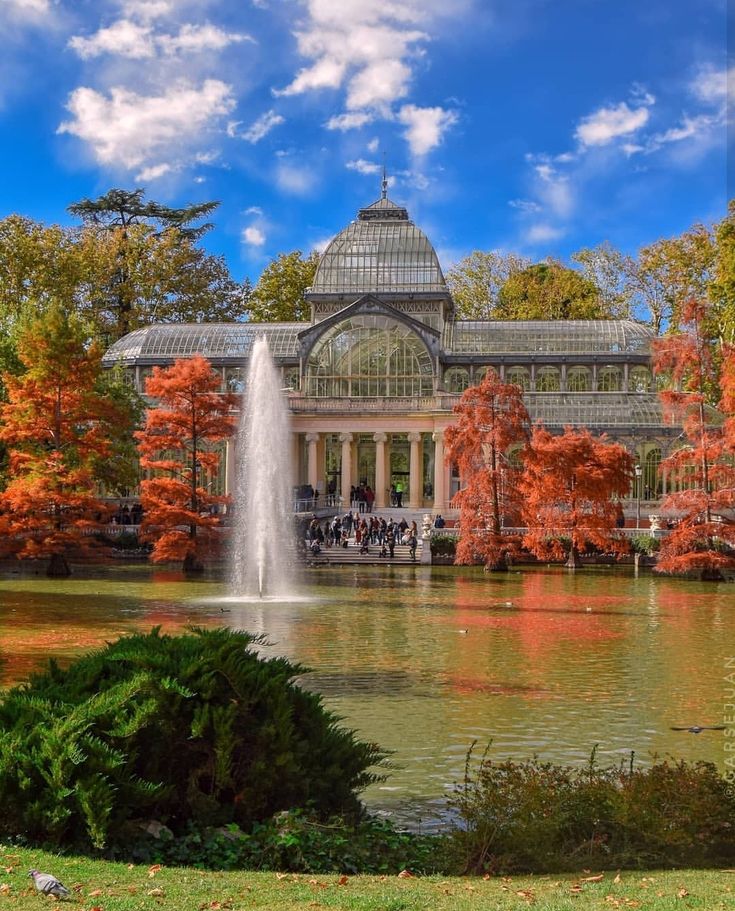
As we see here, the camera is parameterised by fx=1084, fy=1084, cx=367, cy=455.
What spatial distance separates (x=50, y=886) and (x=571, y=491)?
37.4m

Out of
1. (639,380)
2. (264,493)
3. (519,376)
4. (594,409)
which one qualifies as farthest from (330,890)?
(639,380)

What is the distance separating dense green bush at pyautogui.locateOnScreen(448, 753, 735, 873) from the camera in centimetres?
836

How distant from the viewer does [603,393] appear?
2440 inches

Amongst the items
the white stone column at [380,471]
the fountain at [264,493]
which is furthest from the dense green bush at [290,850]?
the white stone column at [380,471]

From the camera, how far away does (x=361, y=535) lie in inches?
1874

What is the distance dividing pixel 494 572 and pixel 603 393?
79.2ft

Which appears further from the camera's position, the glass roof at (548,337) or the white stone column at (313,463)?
the glass roof at (548,337)

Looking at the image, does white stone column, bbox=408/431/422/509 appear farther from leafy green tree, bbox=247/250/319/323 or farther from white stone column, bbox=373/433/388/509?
leafy green tree, bbox=247/250/319/323

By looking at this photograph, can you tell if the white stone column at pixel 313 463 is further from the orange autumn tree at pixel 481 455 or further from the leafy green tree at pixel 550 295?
the leafy green tree at pixel 550 295

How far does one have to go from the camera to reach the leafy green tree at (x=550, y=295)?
75000 mm

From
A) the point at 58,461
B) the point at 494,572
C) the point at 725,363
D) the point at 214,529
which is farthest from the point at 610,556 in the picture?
the point at 58,461

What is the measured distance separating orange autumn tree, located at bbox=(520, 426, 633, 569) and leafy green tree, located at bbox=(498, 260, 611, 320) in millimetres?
33281

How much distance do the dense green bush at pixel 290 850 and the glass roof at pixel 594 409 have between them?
5074 centimetres

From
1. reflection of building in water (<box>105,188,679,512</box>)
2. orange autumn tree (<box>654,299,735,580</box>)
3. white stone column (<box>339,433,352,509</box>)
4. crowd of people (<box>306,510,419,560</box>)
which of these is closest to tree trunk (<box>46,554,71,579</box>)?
crowd of people (<box>306,510,419,560</box>)
